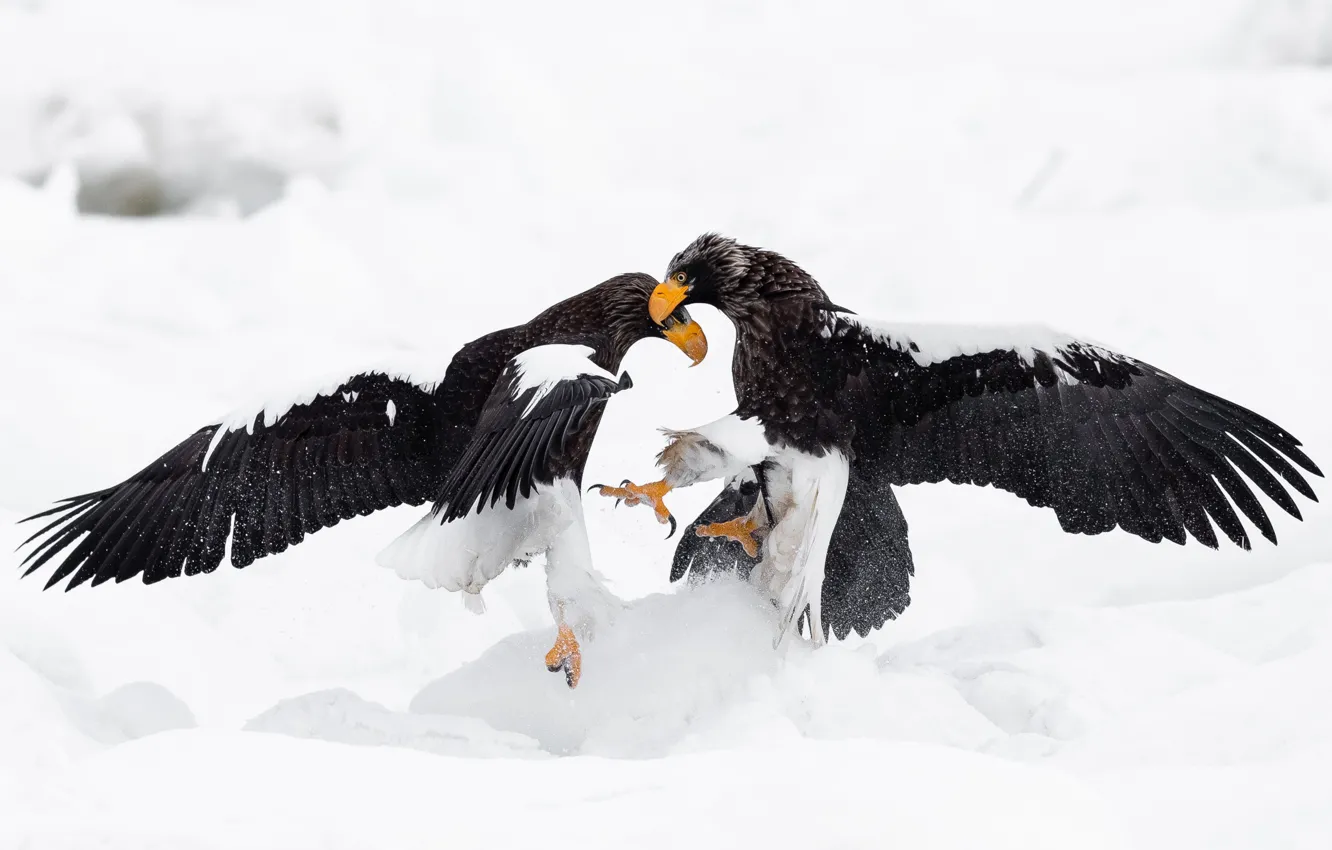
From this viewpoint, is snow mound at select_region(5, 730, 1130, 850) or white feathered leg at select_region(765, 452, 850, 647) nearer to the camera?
snow mound at select_region(5, 730, 1130, 850)

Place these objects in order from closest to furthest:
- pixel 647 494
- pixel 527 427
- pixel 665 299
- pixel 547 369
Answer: pixel 527 427 < pixel 547 369 < pixel 647 494 < pixel 665 299

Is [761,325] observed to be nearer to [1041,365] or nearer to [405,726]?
[1041,365]

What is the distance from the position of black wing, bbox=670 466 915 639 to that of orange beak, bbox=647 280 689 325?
562 mm

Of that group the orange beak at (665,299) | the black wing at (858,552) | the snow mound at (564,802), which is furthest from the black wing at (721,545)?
the snow mound at (564,802)

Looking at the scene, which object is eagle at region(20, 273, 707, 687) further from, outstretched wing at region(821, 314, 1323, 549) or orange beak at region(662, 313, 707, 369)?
outstretched wing at region(821, 314, 1323, 549)

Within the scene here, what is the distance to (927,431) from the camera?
4.16m

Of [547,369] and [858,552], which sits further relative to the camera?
[858,552]

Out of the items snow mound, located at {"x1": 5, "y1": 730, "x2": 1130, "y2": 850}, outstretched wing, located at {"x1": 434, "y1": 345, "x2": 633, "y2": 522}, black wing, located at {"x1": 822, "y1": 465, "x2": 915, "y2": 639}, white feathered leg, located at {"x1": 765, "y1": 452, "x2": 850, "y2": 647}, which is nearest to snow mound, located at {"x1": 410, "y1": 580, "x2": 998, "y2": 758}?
white feathered leg, located at {"x1": 765, "y1": 452, "x2": 850, "y2": 647}

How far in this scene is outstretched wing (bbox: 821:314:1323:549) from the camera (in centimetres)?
398

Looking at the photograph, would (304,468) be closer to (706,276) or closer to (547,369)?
(547,369)

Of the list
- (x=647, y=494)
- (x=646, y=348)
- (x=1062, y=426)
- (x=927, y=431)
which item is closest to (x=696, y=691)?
(x=647, y=494)

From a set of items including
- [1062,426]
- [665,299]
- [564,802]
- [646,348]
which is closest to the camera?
[564,802]

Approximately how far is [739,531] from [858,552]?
0.43 m

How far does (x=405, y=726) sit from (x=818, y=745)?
1.40m
